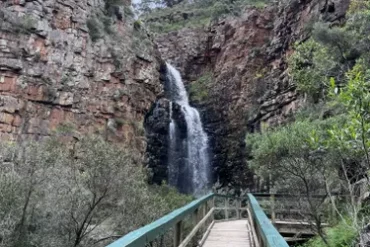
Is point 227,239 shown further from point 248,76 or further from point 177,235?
point 248,76

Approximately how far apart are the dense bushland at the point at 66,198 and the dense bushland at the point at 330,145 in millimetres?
5507

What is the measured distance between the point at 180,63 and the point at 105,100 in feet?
55.3

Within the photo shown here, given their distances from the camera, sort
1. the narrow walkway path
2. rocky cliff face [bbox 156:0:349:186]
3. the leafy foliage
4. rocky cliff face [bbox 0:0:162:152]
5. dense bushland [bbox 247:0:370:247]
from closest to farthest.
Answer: dense bushland [bbox 247:0:370:247] → the narrow walkway path → the leafy foliage → rocky cliff face [bbox 0:0:162:152] → rocky cliff face [bbox 156:0:349:186]

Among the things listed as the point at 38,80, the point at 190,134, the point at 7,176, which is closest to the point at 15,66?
the point at 38,80

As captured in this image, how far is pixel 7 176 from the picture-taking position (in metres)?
12.3

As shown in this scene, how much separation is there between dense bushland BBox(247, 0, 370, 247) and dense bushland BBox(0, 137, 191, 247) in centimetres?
551

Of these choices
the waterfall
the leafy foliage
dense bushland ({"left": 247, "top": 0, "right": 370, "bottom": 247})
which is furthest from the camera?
the waterfall

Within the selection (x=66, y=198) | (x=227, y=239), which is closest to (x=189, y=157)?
(x=66, y=198)

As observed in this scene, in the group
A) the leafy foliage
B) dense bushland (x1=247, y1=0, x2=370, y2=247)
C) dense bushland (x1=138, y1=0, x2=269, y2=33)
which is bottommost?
dense bushland (x1=247, y1=0, x2=370, y2=247)

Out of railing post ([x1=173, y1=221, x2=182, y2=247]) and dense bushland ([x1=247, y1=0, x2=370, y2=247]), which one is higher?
dense bushland ([x1=247, y1=0, x2=370, y2=247])

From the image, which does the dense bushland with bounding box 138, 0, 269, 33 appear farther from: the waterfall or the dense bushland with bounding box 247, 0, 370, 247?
the dense bushland with bounding box 247, 0, 370, 247

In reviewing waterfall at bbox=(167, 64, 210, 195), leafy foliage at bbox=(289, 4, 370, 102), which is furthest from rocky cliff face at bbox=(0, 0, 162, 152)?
leafy foliage at bbox=(289, 4, 370, 102)

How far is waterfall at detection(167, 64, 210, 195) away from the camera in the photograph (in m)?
30.1

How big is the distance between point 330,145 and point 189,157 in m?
26.0
